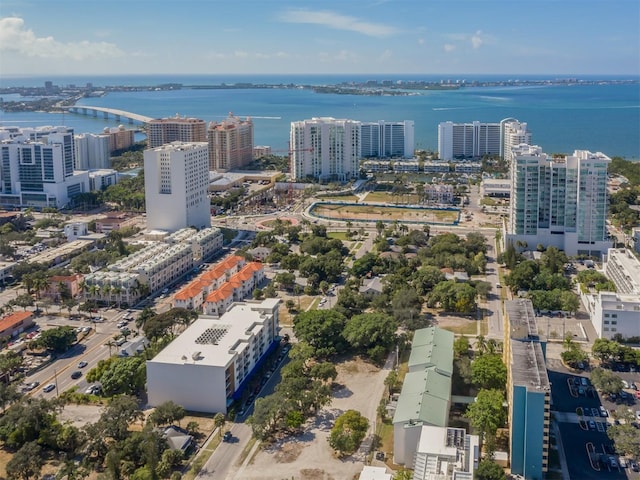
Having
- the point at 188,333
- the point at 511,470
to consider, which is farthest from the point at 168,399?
the point at 511,470

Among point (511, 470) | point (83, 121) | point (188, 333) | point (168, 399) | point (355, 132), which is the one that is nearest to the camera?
point (511, 470)

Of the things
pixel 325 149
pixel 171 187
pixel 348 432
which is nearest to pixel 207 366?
pixel 348 432

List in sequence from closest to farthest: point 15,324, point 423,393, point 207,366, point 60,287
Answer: point 423,393 < point 207,366 < point 15,324 < point 60,287

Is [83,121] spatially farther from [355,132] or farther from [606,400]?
[606,400]

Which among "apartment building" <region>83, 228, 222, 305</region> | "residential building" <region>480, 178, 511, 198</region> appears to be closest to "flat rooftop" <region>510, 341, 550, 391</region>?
"apartment building" <region>83, 228, 222, 305</region>

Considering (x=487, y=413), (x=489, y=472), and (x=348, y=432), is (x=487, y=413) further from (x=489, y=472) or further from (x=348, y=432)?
(x=348, y=432)

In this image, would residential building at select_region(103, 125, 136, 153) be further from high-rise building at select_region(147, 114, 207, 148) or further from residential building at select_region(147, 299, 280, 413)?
residential building at select_region(147, 299, 280, 413)
